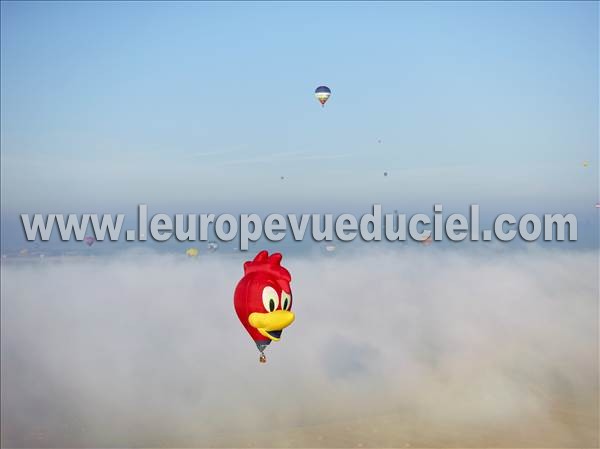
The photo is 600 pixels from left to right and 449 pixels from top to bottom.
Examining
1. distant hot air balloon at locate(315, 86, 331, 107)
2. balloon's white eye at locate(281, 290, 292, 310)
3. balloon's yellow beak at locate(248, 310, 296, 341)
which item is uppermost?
distant hot air balloon at locate(315, 86, 331, 107)

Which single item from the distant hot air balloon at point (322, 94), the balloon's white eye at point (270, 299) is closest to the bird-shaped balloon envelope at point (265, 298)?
the balloon's white eye at point (270, 299)

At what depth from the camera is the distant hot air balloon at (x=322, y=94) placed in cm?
3131

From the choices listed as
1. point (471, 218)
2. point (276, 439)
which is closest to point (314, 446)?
point (276, 439)

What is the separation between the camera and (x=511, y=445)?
1641 inches

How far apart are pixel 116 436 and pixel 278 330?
1035 inches

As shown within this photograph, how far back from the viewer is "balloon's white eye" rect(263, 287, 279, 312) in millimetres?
20953

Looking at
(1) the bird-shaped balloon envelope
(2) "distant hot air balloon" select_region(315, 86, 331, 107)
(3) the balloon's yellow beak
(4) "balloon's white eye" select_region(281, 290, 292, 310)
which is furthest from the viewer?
(2) "distant hot air balloon" select_region(315, 86, 331, 107)

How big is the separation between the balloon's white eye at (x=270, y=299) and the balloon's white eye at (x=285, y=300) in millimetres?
175

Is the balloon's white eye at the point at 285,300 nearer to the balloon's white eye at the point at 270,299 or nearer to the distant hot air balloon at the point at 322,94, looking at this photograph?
the balloon's white eye at the point at 270,299

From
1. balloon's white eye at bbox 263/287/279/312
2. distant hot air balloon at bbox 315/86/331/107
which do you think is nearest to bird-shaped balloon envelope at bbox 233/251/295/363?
balloon's white eye at bbox 263/287/279/312

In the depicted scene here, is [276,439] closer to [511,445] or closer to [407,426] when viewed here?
[407,426]

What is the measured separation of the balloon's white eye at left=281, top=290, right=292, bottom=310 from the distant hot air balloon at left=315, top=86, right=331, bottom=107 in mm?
12100

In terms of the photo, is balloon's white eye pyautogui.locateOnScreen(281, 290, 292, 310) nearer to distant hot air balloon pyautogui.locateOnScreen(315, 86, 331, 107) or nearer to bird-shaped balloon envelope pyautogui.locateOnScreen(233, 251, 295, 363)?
bird-shaped balloon envelope pyautogui.locateOnScreen(233, 251, 295, 363)

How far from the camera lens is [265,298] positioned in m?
21.0
